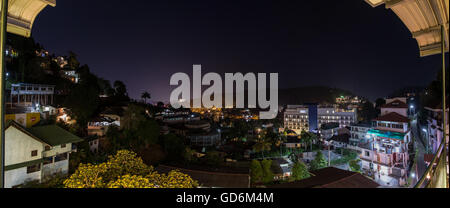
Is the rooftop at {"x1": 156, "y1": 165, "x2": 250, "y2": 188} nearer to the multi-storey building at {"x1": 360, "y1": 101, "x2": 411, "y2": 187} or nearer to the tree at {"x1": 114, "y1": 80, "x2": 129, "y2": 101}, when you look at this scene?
the multi-storey building at {"x1": 360, "y1": 101, "x2": 411, "y2": 187}

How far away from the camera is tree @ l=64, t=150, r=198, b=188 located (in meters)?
3.38

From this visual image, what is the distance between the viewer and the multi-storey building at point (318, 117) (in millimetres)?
37906

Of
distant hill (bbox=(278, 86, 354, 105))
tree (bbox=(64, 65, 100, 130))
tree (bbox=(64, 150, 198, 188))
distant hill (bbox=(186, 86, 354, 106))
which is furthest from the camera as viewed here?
distant hill (bbox=(278, 86, 354, 105))

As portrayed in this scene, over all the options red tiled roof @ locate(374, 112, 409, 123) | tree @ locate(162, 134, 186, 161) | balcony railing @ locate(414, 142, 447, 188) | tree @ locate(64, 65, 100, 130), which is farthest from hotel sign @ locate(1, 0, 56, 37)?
red tiled roof @ locate(374, 112, 409, 123)

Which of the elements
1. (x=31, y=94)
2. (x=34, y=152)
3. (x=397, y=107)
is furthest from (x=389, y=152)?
(x=31, y=94)

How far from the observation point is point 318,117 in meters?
41.8

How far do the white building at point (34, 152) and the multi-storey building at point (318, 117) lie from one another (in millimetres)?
38187

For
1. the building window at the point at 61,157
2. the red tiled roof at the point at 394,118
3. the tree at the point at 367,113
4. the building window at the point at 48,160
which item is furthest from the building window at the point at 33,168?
the tree at the point at 367,113

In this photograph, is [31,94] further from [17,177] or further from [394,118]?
[394,118]

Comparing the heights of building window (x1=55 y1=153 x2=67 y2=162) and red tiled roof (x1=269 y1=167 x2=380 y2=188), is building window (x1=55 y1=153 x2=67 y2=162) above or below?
above

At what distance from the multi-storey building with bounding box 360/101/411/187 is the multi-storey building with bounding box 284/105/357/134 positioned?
22982 mm

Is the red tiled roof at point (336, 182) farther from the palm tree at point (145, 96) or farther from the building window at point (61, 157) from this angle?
the palm tree at point (145, 96)

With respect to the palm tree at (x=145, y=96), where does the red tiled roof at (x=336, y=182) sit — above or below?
below

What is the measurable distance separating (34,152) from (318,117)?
44145 mm
